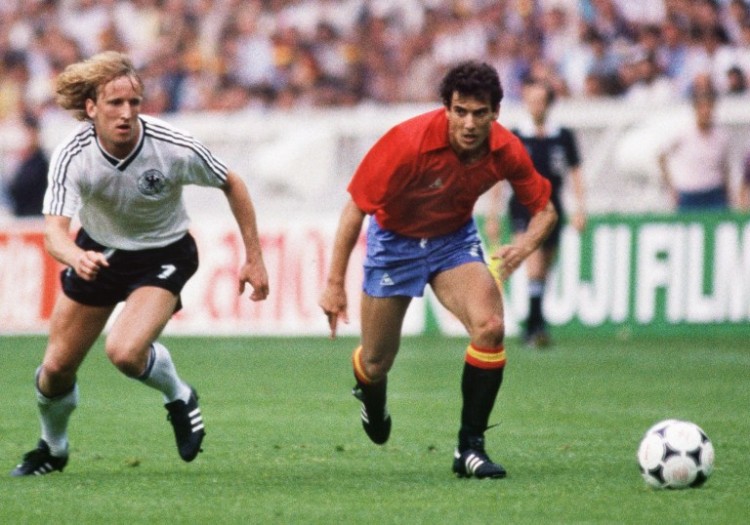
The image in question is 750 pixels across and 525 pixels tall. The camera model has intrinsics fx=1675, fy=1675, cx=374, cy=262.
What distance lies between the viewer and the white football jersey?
315 inches

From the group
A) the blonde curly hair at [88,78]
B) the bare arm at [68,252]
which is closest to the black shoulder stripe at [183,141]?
the blonde curly hair at [88,78]

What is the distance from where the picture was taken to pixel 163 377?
839cm

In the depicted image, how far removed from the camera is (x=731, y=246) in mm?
16656

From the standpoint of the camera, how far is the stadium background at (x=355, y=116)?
1706cm

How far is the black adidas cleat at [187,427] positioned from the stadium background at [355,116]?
9.12 meters

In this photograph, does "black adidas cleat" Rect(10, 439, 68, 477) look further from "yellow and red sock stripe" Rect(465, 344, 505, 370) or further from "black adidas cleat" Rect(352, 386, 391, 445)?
"yellow and red sock stripe" Rect(465, 344, 505, 370)

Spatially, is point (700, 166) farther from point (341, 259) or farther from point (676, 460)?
point (676, 460)

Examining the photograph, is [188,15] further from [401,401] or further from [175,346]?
[401,401]

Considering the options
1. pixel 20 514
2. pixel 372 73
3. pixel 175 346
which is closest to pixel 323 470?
pixel 20 514

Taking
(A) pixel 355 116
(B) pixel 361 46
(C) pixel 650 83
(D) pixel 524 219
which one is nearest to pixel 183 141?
(D) pixel 524 219

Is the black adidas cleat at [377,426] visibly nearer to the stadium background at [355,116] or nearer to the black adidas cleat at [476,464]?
the black adidas cleat at [476,464]

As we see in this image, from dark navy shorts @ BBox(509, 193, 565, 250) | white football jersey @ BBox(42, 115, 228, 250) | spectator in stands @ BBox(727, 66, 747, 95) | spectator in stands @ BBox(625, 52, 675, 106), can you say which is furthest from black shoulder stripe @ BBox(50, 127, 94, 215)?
spectator in stands @ BBox(625, 52, 675, 106)

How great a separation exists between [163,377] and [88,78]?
5.06ft

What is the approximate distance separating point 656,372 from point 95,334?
22.0 feet
